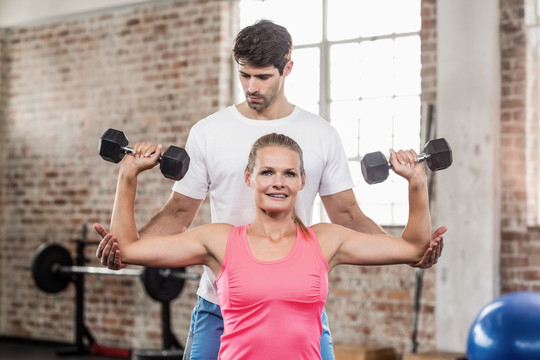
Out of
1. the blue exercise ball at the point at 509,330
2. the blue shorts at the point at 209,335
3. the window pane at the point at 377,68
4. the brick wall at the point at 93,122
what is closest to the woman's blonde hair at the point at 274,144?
the blue shorts at the point at 209,335

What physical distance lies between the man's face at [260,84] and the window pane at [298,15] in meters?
3.83

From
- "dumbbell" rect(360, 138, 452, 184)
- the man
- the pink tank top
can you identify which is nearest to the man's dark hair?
the man

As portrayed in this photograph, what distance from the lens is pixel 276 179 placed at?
206 centimetres

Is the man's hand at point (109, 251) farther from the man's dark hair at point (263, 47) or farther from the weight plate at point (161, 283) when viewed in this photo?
the weight plate at point (161, 283)

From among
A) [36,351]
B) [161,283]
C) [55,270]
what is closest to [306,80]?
[161,283]

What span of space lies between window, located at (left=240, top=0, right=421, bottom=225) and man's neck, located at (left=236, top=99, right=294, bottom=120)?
10.8 feet

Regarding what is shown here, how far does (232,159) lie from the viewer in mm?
2248

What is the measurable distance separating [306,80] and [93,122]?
1.94m

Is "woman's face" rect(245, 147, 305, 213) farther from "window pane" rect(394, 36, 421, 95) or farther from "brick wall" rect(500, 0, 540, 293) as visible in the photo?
"window pane" rect(394, 36, 421, 95)

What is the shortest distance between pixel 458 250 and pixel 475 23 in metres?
1.40

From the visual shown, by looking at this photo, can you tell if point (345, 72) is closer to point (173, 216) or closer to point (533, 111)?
point (533, 111)

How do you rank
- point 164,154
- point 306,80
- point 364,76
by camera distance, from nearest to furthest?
point 164,154, point 364,76, point 306,80

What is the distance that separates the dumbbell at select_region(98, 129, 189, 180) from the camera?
7.14 feet

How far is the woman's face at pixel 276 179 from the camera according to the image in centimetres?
207
